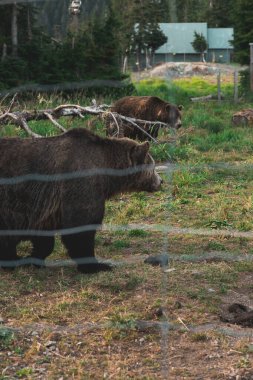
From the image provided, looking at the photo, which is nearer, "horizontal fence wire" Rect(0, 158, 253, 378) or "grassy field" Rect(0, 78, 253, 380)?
"grassy field" Rect(0, 78, 253, 380)

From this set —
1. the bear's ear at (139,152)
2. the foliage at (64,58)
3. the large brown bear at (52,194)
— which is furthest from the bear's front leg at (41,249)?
the foliage at (64,58)

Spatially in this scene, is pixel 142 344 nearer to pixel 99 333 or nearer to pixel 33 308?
pixel 99 333

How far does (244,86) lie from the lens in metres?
22.8

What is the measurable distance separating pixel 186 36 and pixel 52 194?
15.5 m

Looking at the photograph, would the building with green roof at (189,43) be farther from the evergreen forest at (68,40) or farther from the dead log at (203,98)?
the dead log at (203,98)

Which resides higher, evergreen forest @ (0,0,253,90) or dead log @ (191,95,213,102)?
evergreen forest @ (0,0,253,90)

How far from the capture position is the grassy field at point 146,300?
3.43 metres

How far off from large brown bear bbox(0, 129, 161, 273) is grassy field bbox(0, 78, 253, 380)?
0.23 m

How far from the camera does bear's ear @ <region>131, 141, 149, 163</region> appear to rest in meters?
5.27

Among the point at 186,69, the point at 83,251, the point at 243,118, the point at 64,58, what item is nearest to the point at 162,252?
the point at 83,251

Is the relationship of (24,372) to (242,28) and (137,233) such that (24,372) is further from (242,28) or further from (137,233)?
(242,28)

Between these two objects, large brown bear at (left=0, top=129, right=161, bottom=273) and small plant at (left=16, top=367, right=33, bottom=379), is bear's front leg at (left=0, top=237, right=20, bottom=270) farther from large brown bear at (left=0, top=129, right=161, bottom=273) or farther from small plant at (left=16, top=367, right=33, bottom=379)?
small plant at (left=16, top=367, right=33, bottom=379)

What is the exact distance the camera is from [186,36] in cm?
1956

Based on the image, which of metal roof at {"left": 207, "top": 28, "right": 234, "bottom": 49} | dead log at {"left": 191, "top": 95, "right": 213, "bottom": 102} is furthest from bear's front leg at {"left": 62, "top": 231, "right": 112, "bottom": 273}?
metal roof at {"left": 207, "top": 28, "right": 234, "bottom": 49}
